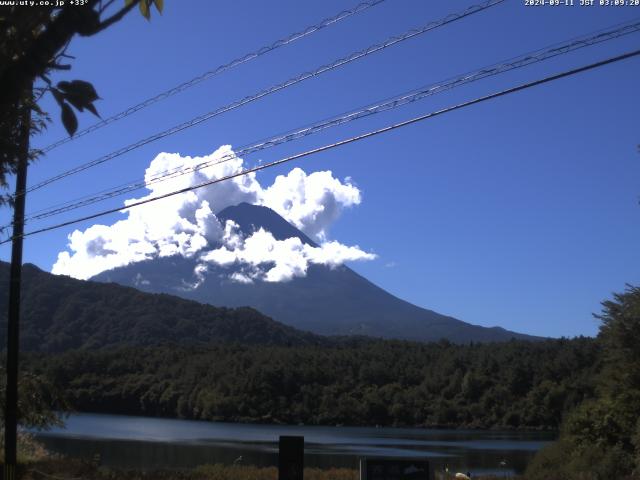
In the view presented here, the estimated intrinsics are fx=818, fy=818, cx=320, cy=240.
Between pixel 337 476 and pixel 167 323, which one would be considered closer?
pixel 337 476

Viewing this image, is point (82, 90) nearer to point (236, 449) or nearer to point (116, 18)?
point (116, 18)

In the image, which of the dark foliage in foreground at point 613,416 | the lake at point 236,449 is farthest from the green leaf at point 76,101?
the lake at point 236,449

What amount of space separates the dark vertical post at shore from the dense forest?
3153 inches

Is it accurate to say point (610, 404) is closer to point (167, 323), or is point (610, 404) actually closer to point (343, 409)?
point (343, 409)

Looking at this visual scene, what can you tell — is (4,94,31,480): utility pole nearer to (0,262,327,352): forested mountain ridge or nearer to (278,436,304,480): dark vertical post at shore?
(278,436,304,480): dark vertical post at shore

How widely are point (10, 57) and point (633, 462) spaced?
27.5 metres

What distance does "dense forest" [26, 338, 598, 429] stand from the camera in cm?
9281

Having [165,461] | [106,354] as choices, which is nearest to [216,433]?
[165,461]

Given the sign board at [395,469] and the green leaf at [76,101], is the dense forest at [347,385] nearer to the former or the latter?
the sign board at [395,469]

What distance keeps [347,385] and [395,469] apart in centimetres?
9702

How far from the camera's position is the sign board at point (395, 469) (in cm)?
1120

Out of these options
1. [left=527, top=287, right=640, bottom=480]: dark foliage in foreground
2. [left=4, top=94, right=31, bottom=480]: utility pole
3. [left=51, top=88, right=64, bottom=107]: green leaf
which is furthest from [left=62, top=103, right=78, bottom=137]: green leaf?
[left=527, top=287, right=640, bottom=480]: dark foliage in foreground

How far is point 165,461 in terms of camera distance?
40062 mm

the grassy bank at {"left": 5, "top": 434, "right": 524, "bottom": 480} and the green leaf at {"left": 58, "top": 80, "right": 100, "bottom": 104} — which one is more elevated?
the green leaf at {"left": 58, "top": 80, "right": 100, "bottom": 104}
